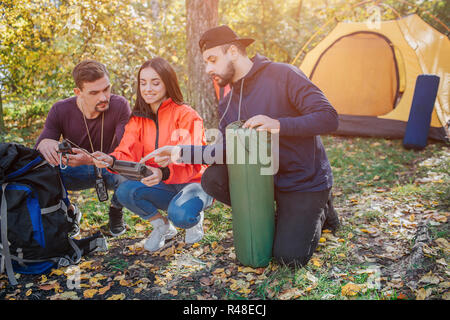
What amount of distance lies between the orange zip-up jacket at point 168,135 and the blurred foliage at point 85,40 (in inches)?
106

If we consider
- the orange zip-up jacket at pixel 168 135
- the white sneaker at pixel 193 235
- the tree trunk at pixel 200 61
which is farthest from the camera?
the tree trunk at pixel 200 61

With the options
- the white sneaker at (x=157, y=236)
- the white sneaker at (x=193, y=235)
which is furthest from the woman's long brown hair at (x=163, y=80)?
the white sneaker at (x=193, y=235)

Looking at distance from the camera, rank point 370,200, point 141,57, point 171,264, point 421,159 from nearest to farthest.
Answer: point 171,264, point 370,200, point 421,159, point 141,57

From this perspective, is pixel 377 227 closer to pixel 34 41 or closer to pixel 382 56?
pixel 382 56

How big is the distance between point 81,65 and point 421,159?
4385mm

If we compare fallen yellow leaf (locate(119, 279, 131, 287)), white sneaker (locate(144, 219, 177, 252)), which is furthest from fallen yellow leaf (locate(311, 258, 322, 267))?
fallen yellow leaf (locate(119, 279, 131, 287))

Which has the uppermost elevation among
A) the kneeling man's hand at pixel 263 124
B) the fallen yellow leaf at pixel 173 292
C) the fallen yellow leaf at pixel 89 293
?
the kneeling man's hand at pixel 263 124

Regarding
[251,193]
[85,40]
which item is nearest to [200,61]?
[85,40]

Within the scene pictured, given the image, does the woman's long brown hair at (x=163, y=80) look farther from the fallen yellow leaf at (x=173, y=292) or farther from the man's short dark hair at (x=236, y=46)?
the fallen yellow leaf at (x=173, y=292)

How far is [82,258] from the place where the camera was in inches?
101

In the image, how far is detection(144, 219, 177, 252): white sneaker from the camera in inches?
105

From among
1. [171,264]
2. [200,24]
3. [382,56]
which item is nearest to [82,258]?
[171,264]

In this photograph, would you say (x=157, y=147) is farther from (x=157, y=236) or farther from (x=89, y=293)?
(x=89, y=293)

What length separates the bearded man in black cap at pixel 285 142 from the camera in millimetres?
2316
